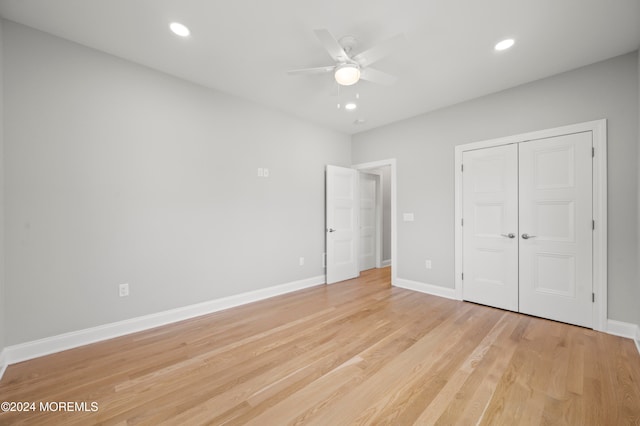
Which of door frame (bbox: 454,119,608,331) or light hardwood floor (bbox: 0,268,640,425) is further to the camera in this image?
door frame (bbox: 454,119,608,331)

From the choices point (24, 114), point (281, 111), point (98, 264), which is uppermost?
point (281, 111)

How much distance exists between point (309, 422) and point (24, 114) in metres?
3.33

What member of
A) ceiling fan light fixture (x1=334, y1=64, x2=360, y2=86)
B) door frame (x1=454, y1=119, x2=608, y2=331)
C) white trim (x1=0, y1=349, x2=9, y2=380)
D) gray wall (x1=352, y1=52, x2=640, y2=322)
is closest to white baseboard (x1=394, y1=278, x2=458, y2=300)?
gray wall (x1=352, y1=52, x2=640, y2=322)

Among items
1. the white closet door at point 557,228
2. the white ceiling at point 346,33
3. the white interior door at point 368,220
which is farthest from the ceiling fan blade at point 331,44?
the white interior door at point 368,220

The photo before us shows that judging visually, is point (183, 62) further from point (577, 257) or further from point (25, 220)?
point (577, 257)

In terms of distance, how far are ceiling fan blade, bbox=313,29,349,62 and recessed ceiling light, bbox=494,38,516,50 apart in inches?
58.2

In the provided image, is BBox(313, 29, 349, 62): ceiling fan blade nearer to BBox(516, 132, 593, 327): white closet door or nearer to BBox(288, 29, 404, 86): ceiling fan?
BBox(288, 29, 404, 86): ceiling fan

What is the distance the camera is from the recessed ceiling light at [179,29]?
2.21 meters

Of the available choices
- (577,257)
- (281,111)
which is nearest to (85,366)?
(281,111)

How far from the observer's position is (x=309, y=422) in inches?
59.9

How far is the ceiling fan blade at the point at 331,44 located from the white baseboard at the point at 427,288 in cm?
336

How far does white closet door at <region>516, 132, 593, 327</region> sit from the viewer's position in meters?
2.78

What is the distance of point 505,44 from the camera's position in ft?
7.97

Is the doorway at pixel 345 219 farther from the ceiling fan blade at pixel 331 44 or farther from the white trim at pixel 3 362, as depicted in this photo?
the white trim at pixel 3 362
